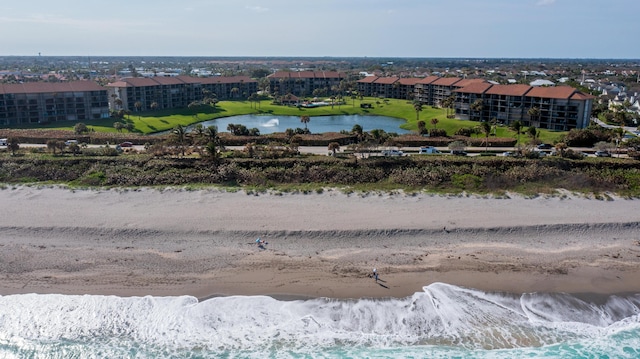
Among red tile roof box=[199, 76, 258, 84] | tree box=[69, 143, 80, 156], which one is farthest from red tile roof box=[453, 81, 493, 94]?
red tile roof box=[199, 76, 258, 84]

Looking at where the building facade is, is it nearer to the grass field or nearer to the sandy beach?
the grass field

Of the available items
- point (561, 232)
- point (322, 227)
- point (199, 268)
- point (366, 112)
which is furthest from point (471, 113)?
point (199, 268)

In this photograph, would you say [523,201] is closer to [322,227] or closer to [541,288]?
[541,288]

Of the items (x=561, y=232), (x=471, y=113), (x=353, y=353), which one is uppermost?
(x=471, y=113)

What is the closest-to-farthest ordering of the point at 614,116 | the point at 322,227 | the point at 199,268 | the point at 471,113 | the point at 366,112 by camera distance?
1. the point at 199,268
2. the point at 322,227
3. the point at 614,116
4. the point at 471,113
5. the point at 366,112

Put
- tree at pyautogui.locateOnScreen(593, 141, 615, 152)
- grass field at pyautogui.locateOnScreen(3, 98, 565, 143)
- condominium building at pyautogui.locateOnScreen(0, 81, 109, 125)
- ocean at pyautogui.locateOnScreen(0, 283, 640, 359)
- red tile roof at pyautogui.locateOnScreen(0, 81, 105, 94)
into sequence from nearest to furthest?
ocean at pyautogui.locateOnScreen(0, 283, 640, 359)
tree at pyautogui.locateOnScreen(593, 141, 615, 152)
grass field at pyautogui.locateOnScreen(3, 98, 565, 143)
condominium building at pyautogui.locateOnScreen(0, 81, 109, 125)
red tile roof at pyautogui.locateOnScreen(0, 81, 105, 94)

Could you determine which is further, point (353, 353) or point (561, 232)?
point (561, 232)

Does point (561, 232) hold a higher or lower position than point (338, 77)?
lower
